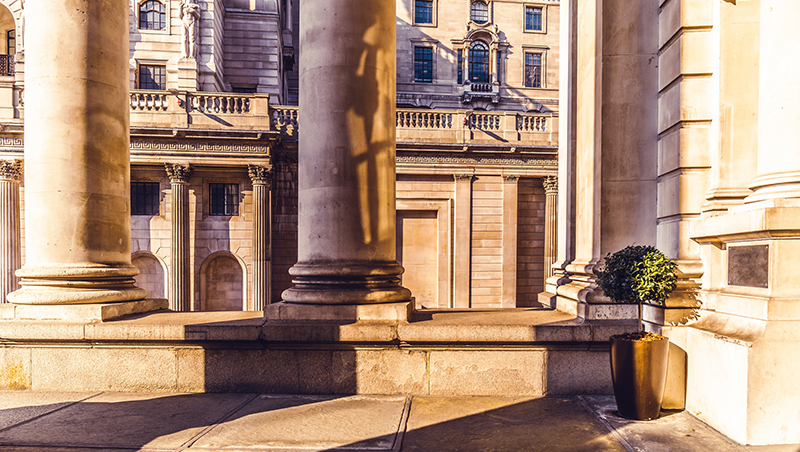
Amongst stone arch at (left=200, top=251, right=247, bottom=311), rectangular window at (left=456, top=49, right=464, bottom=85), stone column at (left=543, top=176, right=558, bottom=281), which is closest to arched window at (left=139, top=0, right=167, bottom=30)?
stone arch at (left=200, top=251, right=247, bottom=311)

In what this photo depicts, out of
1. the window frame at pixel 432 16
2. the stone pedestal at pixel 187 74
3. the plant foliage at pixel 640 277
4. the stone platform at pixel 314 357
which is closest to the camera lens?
the plant foliage at pixel 640 277

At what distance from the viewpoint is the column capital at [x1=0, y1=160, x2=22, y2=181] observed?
21.2 metres

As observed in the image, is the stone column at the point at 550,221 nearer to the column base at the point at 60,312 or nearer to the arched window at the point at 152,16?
the column base at the point at 60,312

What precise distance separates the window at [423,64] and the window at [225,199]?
18212 millimetres

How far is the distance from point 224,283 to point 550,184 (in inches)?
675

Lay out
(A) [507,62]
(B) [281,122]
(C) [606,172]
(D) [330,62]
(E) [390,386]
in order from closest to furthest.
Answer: (E) [390,386] → (D) [330,62] → (C) [606,172] → (B) [281,122] → (A) [507,62]

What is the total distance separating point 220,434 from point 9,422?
2.36 metres

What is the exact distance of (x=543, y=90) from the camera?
121 feet

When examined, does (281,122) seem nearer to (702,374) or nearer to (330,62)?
(330,62)

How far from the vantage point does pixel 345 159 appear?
638 cm

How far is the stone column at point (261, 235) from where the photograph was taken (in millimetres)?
22438

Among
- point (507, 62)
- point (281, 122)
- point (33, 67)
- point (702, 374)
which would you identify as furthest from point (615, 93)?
point (507, 62)

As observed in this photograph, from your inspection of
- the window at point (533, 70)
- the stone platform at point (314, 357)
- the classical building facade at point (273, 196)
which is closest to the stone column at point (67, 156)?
the stone platform at point (314, 357)

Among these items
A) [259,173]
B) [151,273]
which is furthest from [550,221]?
[151,273]
